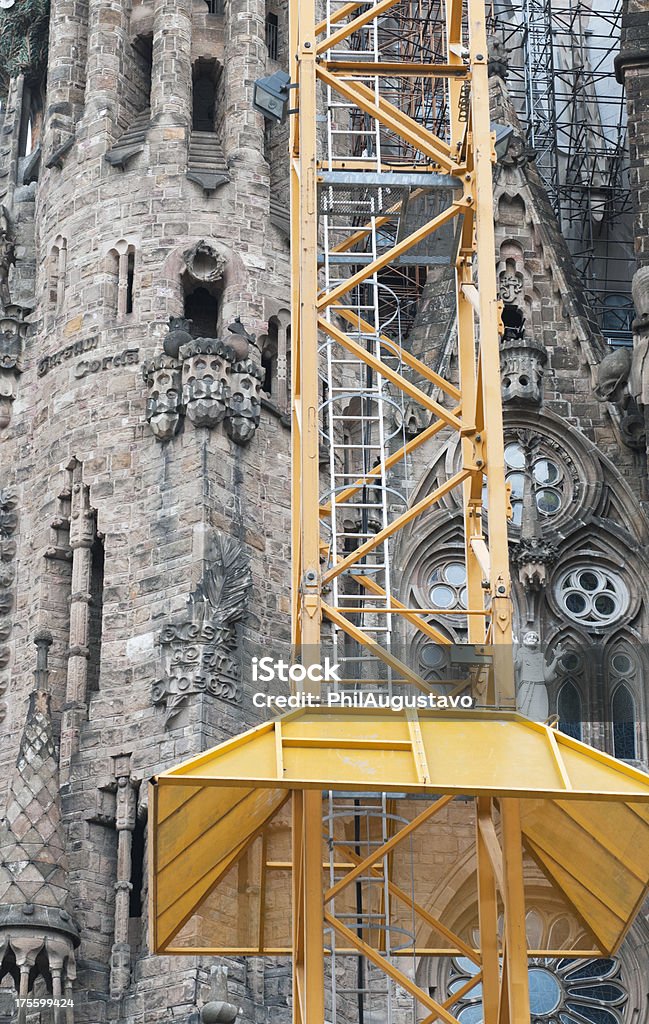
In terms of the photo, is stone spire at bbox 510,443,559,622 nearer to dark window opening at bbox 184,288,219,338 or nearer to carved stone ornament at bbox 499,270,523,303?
carved stone ornament at bbox 499,270,523,303

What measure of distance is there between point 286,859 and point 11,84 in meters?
16.3

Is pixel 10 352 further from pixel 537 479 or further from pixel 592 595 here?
pixel 592 595

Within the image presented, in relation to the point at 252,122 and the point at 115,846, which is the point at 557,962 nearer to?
the point at 115,846

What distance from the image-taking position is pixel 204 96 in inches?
1412

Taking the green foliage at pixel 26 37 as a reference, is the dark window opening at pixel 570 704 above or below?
below

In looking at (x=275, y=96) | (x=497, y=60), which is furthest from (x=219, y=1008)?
(x=497, y=60)

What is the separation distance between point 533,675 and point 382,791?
37.0ft

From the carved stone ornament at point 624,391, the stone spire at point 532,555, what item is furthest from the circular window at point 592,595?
the carved stone ornament at point 624,391

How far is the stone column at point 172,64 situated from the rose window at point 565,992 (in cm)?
1178

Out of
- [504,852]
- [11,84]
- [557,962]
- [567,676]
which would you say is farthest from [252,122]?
[504,852]

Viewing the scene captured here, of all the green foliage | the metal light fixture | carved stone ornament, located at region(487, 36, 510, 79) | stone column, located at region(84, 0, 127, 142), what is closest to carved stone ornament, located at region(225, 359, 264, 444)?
the metal light fixture

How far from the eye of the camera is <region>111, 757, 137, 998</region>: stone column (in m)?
27.6

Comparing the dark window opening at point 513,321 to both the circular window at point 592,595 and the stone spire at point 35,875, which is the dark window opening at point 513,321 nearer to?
the circular window at point 592,595

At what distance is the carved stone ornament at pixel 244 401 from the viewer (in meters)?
30.8
